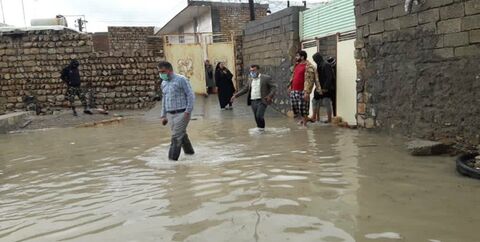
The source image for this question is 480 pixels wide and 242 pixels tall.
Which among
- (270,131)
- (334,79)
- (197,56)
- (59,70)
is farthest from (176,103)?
(197,56)

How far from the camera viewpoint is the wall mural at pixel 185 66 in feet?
56.8

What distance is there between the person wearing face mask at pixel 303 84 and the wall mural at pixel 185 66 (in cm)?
832

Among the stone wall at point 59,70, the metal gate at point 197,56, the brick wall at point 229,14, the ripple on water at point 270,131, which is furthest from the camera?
the brick wall at point 229,14

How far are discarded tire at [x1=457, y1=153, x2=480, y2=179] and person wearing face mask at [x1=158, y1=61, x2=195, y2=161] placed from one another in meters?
3.49

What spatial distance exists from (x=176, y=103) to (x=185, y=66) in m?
11.2

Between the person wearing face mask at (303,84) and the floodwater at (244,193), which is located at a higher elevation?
Answer: the person wearing face mask at (303,84)

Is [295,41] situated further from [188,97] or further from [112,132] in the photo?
[188,97]

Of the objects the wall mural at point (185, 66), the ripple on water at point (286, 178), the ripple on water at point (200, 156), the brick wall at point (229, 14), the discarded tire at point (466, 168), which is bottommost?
the ripple on water at point (200, 156)

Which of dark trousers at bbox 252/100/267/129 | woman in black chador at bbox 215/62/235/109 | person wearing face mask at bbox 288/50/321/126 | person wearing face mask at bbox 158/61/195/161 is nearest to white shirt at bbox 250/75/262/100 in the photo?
dark trousers at bbox 252/100/267/129

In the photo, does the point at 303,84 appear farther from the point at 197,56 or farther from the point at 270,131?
the point at 197,56

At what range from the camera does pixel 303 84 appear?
945 centimetres

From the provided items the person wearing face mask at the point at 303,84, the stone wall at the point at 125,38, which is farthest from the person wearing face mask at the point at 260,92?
the stone wall at the point at 125,38

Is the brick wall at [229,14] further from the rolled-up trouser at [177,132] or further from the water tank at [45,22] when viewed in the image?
the rolled-up trouser at [177,132]

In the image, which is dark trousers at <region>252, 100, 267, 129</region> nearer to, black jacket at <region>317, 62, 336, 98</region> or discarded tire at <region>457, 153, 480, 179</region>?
black jacket at <region>317, 62, 336, 98</region>
